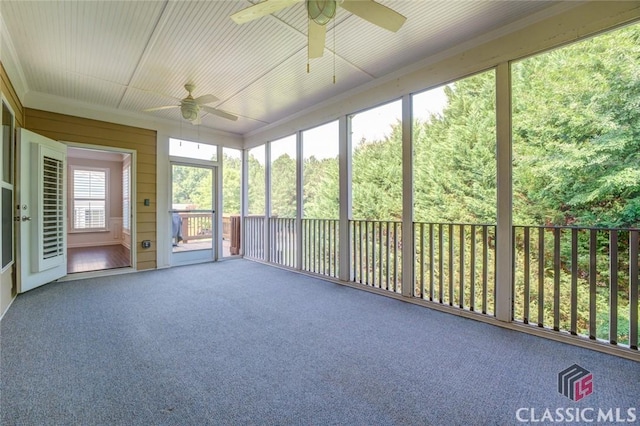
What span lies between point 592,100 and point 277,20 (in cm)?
448

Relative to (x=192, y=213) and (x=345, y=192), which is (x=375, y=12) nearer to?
(x=345, y=192)

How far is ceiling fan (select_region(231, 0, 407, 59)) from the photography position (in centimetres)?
172

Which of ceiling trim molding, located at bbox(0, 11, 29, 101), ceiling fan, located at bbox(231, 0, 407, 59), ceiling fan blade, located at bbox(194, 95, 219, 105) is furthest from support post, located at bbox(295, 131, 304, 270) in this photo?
ceiling trim molding, located at bbox(0, 11, 29, 101)

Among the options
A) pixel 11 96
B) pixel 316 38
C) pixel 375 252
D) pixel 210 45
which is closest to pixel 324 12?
pixel 316 38

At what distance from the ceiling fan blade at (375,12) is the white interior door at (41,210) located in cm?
410

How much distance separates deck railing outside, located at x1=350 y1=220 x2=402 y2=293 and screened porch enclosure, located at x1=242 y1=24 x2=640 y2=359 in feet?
0.06

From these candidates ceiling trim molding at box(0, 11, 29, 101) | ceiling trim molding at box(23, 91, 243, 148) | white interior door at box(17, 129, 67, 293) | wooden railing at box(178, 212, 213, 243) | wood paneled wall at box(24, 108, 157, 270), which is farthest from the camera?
wooden railing at box(178, 212, 213, 243)

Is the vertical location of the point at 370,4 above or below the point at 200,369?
above

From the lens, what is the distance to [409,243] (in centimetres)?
335

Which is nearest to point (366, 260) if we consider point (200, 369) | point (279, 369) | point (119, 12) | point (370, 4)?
point (279, 369)

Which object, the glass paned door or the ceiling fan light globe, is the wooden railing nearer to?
the glass paned door

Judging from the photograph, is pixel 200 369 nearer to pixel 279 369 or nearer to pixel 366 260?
pixel 279 369

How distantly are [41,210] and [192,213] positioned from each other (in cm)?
217

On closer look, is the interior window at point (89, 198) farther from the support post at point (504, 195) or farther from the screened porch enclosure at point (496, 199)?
the support post at point (504, 195)
